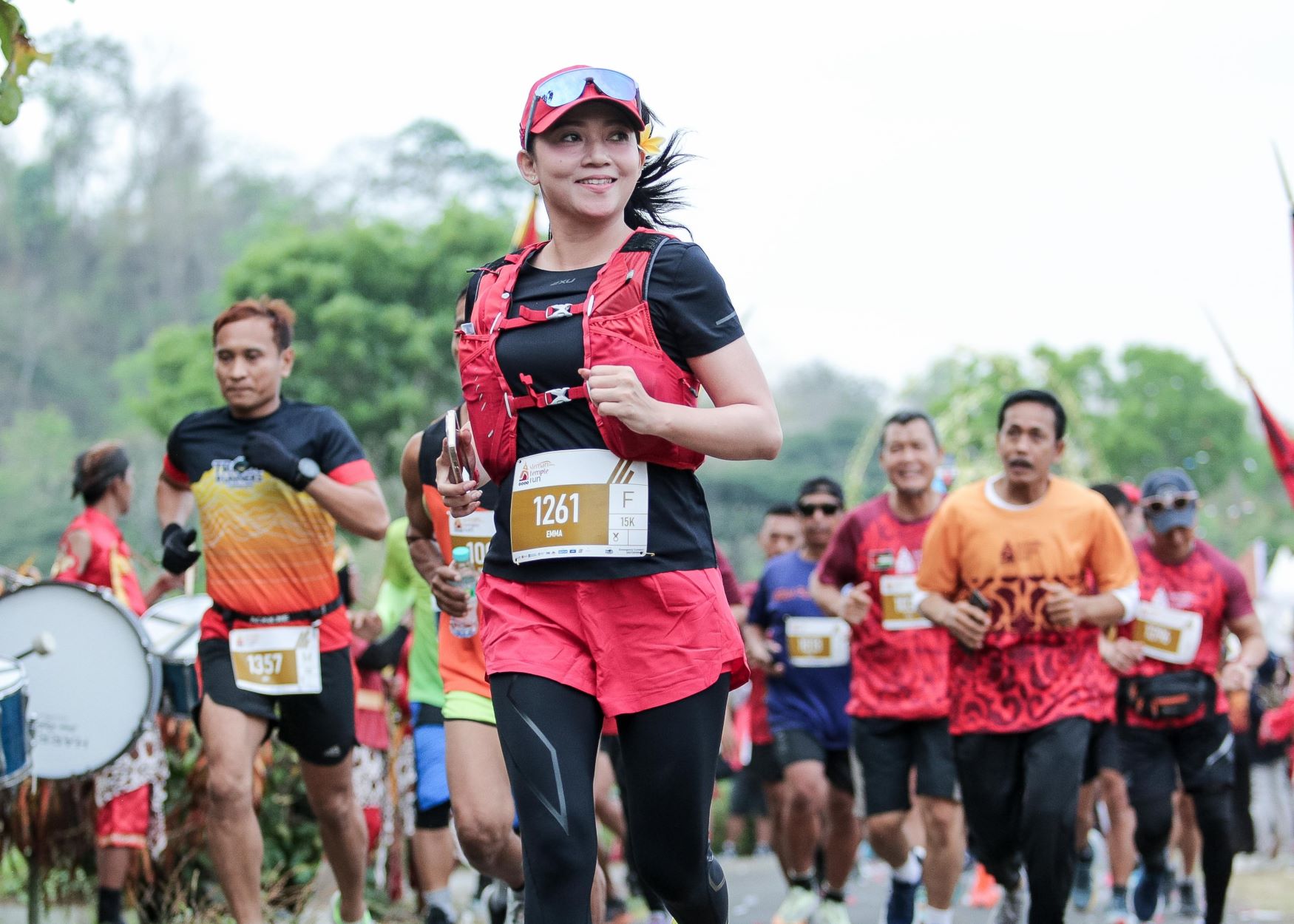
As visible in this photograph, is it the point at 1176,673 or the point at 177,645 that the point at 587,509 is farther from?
the point at 1176,673

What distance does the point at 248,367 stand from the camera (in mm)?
6668

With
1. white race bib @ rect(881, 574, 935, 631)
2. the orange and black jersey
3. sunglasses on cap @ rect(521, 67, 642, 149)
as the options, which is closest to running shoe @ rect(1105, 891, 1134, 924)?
white race bib @ rect(881, 574, 935, 631)

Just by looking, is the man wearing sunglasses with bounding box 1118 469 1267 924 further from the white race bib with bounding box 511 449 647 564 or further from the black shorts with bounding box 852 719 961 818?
the white race bib with bounding box 511 449 647 564

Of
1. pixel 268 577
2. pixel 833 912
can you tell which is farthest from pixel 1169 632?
pixel 268 577

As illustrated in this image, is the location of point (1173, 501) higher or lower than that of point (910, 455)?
lower

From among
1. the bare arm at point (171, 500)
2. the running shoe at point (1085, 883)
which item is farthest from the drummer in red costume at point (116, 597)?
the running shoe at point (1085, 883)

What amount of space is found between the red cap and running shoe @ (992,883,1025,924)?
4545 mm

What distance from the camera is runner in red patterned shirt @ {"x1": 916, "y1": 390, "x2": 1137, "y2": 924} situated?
6.64 metres

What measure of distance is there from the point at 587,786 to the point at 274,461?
9.19 feet

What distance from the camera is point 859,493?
2597cm

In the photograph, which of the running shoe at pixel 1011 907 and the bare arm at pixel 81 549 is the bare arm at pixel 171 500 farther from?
the running shoe at pixel 1011 907

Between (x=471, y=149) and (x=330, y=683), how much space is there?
68.7m

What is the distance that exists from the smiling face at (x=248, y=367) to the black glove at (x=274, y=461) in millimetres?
359

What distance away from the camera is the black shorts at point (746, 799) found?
16109mm
